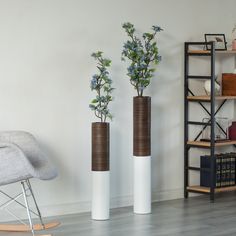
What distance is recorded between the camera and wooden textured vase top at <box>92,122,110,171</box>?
5.55m

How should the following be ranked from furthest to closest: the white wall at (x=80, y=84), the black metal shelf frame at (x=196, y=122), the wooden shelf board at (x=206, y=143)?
the wooden shelf board at (x=206, y=143) < the black metal shelf frame at (x=196, y=122) < the white wall at (x=80, y=84)

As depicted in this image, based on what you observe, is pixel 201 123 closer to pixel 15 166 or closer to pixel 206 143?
pixel 206 143

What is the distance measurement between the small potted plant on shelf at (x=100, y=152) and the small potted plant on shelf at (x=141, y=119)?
279 mm

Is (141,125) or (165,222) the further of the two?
(141,125)

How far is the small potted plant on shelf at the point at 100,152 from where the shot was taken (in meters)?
5.57

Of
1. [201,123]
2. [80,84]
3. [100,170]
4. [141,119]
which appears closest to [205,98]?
[201,123]

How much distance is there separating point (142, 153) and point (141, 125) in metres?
0.25

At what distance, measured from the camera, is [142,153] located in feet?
19.2

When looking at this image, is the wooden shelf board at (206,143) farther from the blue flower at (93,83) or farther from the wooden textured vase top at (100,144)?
the blue flower at (93,83)

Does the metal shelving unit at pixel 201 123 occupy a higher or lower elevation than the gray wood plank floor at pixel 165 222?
higher

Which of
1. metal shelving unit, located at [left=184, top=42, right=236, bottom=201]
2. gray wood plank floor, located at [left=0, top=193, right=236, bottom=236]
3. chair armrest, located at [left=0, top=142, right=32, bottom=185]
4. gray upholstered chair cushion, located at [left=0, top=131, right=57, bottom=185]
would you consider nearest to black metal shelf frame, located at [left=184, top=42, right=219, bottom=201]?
metal shelving unit, located at [left=184, top=42, right=236, bottom=201]

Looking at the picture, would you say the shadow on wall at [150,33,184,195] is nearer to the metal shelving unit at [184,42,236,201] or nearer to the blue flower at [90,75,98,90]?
the metal shelving unit at [184,42,236,201]

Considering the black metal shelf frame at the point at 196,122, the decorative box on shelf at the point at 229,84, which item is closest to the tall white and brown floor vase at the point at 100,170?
the black metal shelf frame at the point at 196,122

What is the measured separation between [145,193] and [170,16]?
1.80 metres
